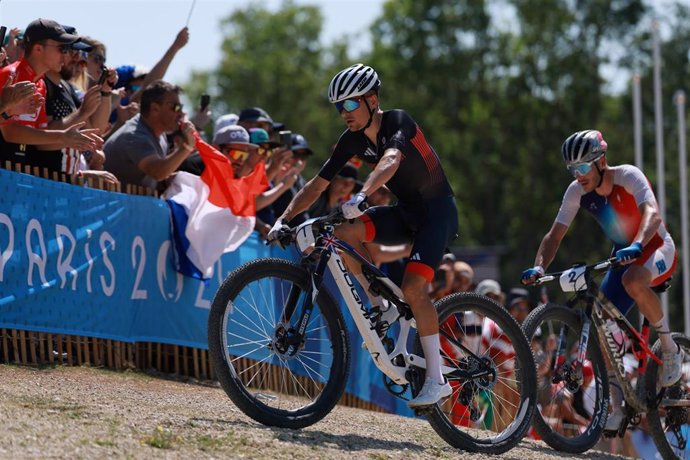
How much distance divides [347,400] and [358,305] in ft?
15.8

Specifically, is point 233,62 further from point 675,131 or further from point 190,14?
point 190,14

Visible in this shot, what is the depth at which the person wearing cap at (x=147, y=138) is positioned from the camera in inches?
418

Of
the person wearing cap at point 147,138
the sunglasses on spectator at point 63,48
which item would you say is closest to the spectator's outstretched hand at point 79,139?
the sunglasses on spectator at point 63,48

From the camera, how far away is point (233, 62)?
64.6 metres

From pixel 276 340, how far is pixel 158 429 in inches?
37.8

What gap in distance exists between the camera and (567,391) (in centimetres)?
910

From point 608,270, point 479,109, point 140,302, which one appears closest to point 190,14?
point 140,302

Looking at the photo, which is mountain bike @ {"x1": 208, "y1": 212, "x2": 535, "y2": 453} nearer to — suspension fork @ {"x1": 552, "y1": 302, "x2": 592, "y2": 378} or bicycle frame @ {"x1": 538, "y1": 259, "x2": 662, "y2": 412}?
suspension fork @ {"x1": 552, "y1": 302, "x2": 592, "y2": 378}

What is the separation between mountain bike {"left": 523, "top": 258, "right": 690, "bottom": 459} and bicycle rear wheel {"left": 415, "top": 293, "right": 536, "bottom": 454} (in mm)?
434

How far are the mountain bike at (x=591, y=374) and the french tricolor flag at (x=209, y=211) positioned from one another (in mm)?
3081

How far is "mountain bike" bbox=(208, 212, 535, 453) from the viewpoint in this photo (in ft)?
24.4

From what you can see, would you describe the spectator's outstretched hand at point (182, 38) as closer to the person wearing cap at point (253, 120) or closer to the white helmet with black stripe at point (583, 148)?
the person wearing cap at point (253, 120)

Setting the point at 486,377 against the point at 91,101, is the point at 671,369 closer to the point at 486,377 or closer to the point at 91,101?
the point at 486,377

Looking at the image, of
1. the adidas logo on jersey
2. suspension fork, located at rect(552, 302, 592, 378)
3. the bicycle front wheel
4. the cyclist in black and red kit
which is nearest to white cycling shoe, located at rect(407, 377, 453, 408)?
the cyclist in black and red kit
